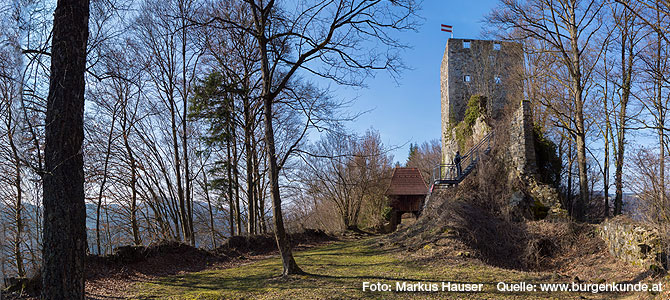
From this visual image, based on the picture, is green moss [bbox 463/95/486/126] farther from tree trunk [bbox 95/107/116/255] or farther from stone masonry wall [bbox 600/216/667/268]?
tree trunk [bbox 95/107/116/255]

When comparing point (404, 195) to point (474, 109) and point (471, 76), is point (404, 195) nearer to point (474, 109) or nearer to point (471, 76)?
point (474, 109)

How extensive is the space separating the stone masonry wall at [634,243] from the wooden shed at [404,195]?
14792mm

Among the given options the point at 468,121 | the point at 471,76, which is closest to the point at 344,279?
the point at 468,121

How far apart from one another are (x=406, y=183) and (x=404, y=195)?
46.1 inches

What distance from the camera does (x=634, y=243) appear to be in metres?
9.24

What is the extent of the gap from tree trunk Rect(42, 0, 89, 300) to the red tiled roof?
73.3 ft

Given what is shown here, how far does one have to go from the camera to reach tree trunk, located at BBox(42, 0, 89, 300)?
14.0 ft

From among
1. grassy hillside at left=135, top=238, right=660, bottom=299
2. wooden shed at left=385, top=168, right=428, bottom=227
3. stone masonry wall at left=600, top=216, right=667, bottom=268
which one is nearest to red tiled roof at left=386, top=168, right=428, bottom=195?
wooden shed at left=385, top=168, right=428, bottom=227

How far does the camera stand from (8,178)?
A: 8.12 m

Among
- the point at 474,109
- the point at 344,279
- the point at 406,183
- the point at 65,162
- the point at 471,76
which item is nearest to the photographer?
the point at 65,162

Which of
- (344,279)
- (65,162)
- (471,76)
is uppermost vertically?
(471,76)

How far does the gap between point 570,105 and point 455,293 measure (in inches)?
508

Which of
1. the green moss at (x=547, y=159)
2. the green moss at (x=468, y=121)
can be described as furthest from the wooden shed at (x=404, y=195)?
the green moss at (x=547, y=159)

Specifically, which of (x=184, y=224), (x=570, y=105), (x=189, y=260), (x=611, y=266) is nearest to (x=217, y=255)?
(x=189, y=260)
